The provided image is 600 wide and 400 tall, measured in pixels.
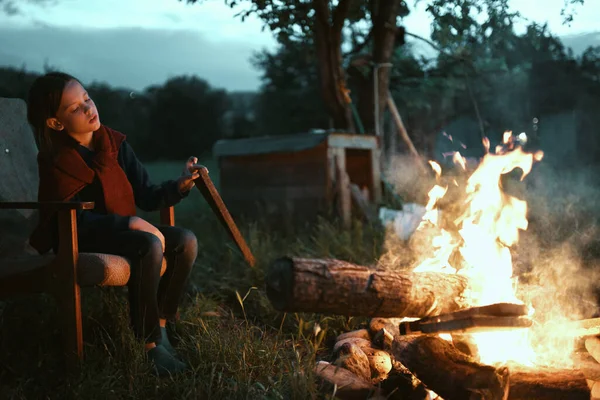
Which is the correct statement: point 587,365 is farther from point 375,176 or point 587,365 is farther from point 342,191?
point 375,176

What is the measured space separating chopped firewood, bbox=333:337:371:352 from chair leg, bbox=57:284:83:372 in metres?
1.25

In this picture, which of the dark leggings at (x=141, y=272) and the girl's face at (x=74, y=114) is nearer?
the dark leggings at (x=141, y=272)

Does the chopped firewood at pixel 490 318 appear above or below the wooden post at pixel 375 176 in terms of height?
below

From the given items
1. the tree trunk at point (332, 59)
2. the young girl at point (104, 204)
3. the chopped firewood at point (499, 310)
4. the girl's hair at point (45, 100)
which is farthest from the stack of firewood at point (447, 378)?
the tree trunk at point (332, 59)

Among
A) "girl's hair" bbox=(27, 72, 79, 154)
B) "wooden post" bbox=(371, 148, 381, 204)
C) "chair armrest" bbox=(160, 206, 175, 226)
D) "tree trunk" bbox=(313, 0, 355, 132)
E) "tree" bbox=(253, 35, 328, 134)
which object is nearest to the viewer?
"girl's hair" bbox=(27, 72, 79, 154)

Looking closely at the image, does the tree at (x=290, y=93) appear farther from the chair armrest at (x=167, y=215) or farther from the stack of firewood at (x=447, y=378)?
the stack of firewood at (x=447, y=378)

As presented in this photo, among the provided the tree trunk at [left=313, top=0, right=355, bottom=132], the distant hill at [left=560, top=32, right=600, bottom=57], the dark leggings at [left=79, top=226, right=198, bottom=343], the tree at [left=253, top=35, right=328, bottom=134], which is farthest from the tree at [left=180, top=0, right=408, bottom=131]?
the tree at [left=253, top=35, right=328, bottom=134]

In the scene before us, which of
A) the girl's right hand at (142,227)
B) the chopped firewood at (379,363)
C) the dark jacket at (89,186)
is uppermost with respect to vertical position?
the dark jacket at (89,186)

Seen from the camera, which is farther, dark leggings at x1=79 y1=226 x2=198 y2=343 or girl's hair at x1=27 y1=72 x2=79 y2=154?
girl's hair at x1=27 y1=72 x2=79 y2=154

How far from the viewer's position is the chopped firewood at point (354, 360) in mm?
2846

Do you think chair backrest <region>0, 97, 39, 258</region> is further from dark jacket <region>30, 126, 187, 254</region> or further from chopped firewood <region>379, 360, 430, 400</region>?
chopped firewood <region>379, 360, 430, 400</region>

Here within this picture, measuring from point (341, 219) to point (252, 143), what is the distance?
1478 mm

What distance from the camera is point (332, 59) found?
6.58 metres

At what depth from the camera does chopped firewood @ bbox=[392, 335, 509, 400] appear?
248 cm
